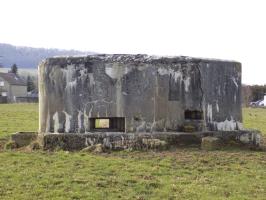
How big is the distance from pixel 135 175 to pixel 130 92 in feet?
12.0

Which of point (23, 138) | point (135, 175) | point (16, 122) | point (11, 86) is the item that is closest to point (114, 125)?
point (23, 138)

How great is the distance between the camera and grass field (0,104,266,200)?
7.65 m

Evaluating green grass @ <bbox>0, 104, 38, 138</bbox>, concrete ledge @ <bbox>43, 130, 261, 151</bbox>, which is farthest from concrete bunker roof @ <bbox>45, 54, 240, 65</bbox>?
green grass @ <bbox>0, 104, 38, 138</bbox>

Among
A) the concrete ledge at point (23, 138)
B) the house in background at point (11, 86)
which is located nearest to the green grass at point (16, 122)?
the concrete ledge at point (23, 138)

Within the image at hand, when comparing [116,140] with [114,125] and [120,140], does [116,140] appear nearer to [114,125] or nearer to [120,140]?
[120,140]

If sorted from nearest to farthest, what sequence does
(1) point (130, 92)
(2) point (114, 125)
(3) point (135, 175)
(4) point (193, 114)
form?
(3) point (135, 175)
(1) point (130, 92)
(4) point (193, 114)
(2) point (114, 125)

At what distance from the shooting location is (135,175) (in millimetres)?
8922

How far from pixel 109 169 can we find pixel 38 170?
1262 mm

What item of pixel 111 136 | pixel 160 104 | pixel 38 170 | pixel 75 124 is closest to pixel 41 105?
pixel 75 124

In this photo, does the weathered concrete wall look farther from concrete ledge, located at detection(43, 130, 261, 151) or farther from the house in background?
the house in background

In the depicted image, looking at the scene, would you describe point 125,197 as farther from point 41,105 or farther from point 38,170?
point 41,105

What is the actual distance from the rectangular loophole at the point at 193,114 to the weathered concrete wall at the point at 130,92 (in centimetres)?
14

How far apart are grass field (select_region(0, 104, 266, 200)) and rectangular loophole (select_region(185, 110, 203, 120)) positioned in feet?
4.24

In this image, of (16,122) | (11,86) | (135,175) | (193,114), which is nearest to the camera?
(135,175)
